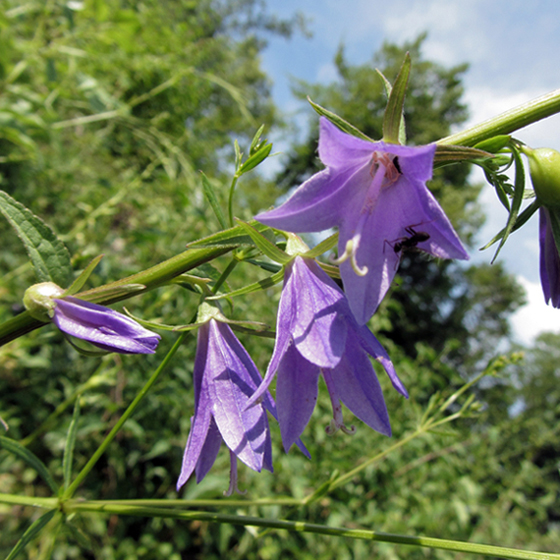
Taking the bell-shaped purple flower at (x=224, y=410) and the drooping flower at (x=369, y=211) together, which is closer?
the drooping flower at (x=369, y=211)

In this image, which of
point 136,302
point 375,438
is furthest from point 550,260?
point 136,302

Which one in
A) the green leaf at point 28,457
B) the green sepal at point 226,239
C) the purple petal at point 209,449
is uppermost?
the green sepal at point 226,239

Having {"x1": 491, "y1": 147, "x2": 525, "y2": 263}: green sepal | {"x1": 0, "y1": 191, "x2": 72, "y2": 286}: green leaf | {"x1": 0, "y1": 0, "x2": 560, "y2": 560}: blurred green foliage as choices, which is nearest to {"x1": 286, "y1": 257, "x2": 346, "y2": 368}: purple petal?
{"x1": 491, "y1": 147, "x2": 525, "y2": 263}: green sepal

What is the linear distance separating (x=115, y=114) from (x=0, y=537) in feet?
6.35

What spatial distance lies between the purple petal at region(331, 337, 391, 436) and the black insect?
0.13 meters

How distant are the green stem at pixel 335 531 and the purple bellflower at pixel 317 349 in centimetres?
19

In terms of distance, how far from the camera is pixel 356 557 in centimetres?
179

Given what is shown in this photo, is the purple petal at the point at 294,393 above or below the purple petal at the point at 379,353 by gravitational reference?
below

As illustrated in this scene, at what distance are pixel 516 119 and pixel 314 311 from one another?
1.14ft

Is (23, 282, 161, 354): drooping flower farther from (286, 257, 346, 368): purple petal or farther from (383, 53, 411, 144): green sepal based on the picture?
(383, 53, 411, 144): green sepal

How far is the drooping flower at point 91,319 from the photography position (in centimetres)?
53

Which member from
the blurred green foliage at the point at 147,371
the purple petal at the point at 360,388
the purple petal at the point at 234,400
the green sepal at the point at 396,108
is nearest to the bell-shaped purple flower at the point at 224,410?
the purple petal at the point at 234,400

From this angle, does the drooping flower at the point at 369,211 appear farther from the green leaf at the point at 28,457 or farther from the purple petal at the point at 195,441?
the green leaf at the point at 28,457

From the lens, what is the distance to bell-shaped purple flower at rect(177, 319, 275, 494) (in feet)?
1.90
